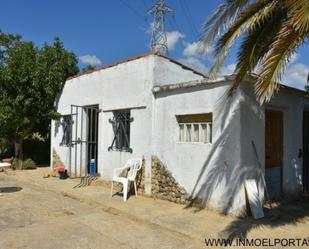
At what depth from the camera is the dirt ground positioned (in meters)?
5.71

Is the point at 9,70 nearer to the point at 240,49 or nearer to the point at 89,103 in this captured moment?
the point at 89,103

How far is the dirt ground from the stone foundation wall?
24 centimetres

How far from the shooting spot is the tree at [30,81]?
13.6 metres

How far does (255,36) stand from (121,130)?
5.47 meters

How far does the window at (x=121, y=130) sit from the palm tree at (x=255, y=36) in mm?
4344

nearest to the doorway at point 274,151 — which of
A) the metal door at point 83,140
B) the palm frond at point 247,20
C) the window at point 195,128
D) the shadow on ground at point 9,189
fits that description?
the window at point 195,128

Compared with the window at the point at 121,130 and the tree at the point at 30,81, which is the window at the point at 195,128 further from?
the tree at the point at 30,81

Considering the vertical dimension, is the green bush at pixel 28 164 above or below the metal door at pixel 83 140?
below

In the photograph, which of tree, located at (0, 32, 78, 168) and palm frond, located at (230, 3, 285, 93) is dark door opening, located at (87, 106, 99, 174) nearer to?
tree, located at (0, 32, 78, 168)

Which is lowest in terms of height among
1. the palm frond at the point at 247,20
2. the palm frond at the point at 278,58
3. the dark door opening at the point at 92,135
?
the dark door opening at the point at 92,135

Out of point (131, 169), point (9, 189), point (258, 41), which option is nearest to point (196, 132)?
point (131, 169)

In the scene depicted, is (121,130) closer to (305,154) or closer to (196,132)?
(196,132)

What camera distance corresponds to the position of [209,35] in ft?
20.2

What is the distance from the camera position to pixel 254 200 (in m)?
6.97
